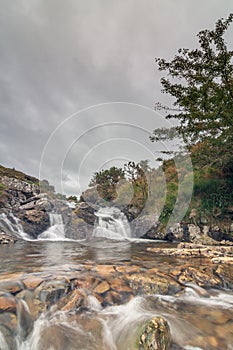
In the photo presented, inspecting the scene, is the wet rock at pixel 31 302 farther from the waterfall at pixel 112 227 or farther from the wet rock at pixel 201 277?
the waterfall at pixel 112 227

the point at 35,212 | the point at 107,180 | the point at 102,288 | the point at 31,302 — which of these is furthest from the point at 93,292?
the point at 107,180

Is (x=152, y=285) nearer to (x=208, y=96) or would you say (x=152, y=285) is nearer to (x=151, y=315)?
(x=151, y=315)

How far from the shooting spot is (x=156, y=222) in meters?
15.7

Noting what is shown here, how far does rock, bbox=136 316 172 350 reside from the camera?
8.53ft

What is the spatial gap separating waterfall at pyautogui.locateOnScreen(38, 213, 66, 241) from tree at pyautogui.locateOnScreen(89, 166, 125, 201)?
1479 centimetres

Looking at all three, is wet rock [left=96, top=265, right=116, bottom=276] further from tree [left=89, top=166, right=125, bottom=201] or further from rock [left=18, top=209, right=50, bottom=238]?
tree [left=89, top=166, right=125, bottom=201]

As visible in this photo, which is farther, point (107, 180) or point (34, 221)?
point (107, 180)

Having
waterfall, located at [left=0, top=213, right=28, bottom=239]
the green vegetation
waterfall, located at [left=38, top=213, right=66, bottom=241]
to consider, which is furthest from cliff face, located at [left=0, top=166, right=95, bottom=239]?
the green vegetation

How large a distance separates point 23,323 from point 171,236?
→ 11976mm

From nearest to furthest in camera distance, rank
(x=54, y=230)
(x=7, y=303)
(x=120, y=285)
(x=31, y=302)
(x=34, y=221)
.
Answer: (x=7, y=303) < (x=31, y=302) < (x=120, y=285) < (x=34, y=221) < (x=54, y=230)

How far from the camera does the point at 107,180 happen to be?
37.7 meters

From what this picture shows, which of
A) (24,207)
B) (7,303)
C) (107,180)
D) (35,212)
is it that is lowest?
(7,303)

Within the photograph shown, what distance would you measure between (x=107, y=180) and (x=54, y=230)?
21.7 meters

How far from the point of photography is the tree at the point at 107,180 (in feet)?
111
